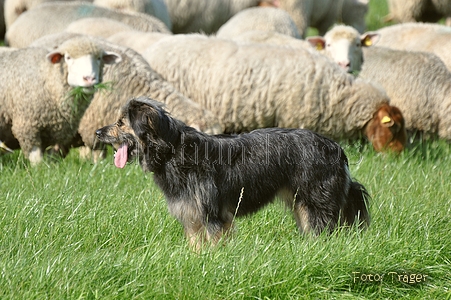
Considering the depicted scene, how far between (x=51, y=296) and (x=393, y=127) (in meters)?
5.08

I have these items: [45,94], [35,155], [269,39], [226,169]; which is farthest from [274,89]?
[226,169]

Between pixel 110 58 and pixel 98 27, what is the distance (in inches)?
104

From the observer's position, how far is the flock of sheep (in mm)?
6711

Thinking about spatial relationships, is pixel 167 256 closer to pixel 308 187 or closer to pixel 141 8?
pixel 308 187

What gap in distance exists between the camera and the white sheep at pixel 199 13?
1337cm


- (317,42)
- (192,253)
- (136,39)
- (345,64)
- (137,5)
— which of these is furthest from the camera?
(137,5)

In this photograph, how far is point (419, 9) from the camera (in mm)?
13750

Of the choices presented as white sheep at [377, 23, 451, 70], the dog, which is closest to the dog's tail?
the dog

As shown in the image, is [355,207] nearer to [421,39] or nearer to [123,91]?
[123,91]

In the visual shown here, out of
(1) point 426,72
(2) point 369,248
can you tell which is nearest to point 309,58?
(1) point 426,72

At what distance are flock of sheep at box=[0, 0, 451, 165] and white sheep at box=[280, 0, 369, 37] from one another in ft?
11.9

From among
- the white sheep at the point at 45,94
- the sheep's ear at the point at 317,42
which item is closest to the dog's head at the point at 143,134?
the white sheep at the point at 45,94

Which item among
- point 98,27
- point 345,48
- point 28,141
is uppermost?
point 345,48

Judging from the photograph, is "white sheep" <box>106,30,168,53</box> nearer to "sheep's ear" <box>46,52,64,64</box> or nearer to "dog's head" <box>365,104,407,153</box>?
"sheep's ear" <box>46,52,64,64</box>
